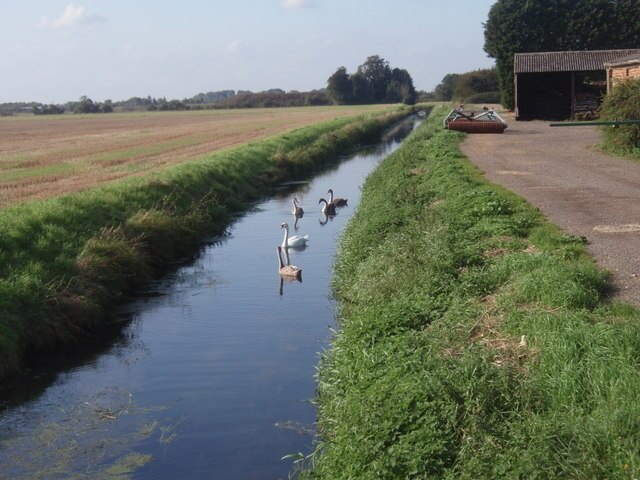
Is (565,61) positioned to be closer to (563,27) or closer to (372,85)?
(563,27)

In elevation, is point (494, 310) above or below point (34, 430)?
above

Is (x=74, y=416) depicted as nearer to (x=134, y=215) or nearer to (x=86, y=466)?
(x=86, y=466)

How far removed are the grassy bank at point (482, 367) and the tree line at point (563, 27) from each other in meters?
39.3

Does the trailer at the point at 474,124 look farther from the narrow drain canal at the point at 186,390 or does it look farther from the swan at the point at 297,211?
the narrow drain canal at the point at 186,390

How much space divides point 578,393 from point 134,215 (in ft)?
38.8

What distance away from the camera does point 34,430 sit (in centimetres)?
857

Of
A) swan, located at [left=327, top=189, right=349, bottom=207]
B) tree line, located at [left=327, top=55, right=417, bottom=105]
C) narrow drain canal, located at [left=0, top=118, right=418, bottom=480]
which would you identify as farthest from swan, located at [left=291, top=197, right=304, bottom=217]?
tree line, located at [left=327, top=55, right=417, bottom=105]

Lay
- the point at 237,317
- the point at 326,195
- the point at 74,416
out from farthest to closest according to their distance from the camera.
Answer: the point at 326,195, the point at 237,317, the point at 74,416

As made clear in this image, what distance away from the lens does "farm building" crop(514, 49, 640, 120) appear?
38.2m

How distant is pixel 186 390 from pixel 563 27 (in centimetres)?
4318

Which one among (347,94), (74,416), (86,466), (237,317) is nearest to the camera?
(86,466)

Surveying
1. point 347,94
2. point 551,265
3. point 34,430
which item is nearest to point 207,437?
point 34,430

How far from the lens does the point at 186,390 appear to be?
31.4 feet

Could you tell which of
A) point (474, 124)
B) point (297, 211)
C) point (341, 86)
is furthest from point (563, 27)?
point (341, 86)
